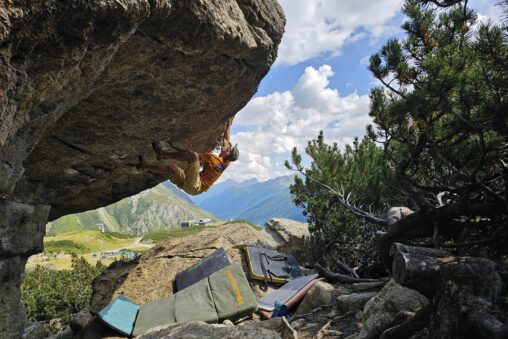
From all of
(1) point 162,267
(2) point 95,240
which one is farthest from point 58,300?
(2) point 95,240

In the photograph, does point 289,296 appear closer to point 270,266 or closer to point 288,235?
point 270,266

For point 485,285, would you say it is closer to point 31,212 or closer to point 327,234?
point 31,212

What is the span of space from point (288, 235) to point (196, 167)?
12268 millimetres

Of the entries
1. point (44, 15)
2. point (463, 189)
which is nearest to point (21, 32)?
point (44, 15)

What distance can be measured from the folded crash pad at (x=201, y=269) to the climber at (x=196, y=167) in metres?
2.50

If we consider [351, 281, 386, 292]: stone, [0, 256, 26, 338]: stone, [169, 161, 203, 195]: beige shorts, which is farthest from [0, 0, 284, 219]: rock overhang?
[351, 281, 386, 292]: stone

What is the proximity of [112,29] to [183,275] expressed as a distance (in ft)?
32.3

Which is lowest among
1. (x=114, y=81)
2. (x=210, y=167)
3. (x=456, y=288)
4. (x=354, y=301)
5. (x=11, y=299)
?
(x=354, y=301)

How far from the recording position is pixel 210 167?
44.8 ft

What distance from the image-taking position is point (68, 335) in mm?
13977

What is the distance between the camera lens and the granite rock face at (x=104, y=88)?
479cm

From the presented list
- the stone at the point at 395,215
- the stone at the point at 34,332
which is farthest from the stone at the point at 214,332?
the stone at the point at 34,332

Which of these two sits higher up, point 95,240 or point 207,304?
point 95,240

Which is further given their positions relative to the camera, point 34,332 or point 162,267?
point 34,332
